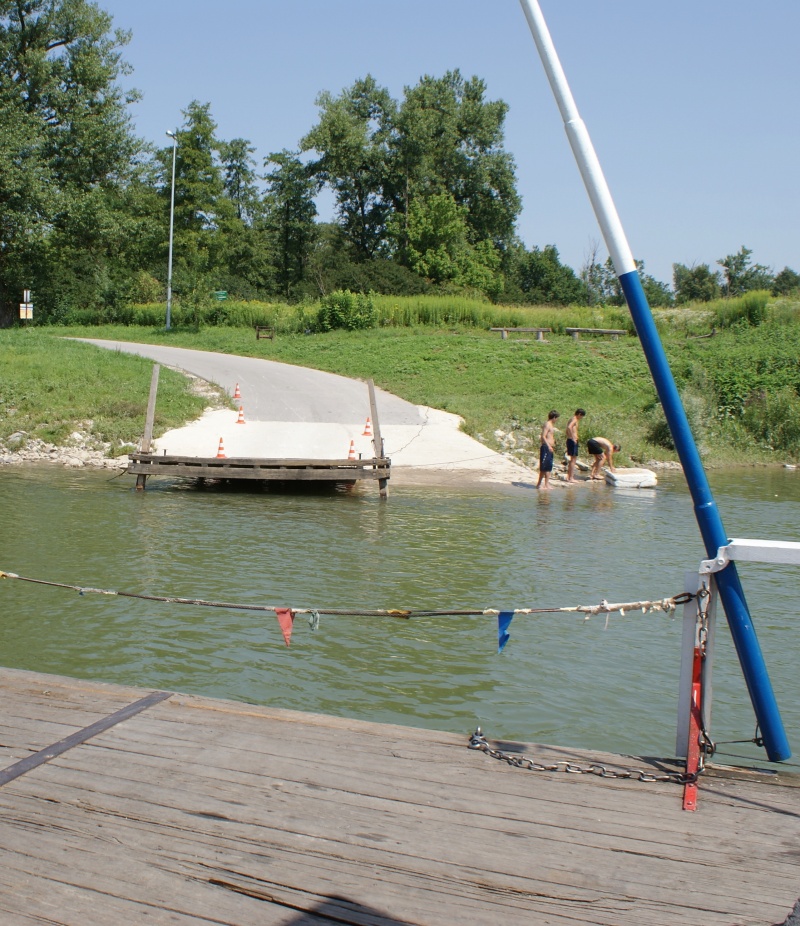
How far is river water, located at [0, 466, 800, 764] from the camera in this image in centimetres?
778

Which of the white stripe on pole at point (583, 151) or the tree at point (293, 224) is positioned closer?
the white stripe on pole at point (583, 151)

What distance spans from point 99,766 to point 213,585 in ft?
22.7

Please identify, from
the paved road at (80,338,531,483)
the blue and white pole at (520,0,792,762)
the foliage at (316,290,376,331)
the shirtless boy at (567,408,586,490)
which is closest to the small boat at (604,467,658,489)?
the shirtless boy at (567,408,586,490)

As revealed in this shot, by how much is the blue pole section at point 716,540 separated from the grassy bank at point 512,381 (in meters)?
19.7

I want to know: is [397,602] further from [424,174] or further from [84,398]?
[424,174]

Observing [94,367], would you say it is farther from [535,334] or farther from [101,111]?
[101,111]

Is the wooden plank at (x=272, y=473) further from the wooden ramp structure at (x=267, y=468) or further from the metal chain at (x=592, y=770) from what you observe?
the metal chain at (x=592, y=770)

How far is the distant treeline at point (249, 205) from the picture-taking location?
164ft

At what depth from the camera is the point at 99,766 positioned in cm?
418

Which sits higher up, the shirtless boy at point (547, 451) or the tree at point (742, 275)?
the tree at point (742, 275)

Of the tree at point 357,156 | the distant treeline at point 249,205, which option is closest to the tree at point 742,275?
the distant treeline at point 249,205

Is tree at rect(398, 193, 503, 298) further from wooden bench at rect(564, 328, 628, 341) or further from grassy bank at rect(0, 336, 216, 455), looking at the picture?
grassy bank at rect(0, 336, 216, 455)

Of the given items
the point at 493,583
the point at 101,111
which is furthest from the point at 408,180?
the point at 493,583

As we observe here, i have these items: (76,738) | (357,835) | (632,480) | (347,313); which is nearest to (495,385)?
(632,480)
